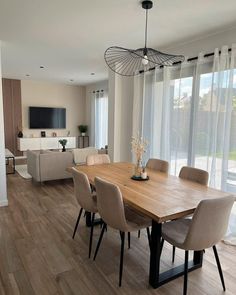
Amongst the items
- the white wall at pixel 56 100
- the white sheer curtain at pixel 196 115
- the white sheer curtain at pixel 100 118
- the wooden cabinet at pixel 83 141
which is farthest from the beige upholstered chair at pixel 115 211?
the wooden cabinet at pixel 83 141

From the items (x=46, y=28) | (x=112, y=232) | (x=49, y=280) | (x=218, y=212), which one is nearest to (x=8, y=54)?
(x=46, y=28)

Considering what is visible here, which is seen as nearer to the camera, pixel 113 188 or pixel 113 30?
pixel 113 188

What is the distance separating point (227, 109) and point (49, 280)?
271cm

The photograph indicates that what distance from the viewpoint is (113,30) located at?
3176 mm

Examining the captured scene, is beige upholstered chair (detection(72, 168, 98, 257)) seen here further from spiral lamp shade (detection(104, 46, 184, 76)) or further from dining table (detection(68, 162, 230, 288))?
spiral lamp shade (detection(104, 46, 184, 76))

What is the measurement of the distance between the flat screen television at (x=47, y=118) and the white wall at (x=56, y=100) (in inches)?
6.6

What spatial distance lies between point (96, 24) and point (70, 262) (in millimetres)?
2787

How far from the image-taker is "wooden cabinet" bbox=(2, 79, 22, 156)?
24.6ft

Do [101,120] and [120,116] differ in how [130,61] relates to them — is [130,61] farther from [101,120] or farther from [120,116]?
[101,120]

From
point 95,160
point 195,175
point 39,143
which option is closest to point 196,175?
point 195,175

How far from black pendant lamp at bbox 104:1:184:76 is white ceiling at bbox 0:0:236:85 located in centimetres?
26


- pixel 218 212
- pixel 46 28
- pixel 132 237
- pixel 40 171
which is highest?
pixel 46 28

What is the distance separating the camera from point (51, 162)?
4.90m

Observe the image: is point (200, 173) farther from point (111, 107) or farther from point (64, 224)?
point (111, 107)
